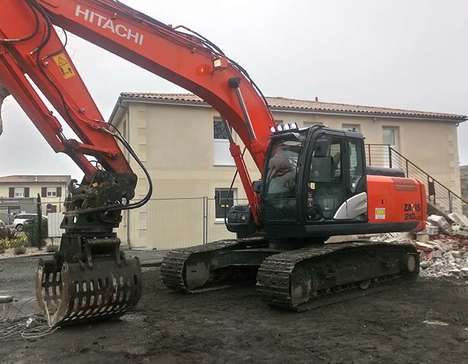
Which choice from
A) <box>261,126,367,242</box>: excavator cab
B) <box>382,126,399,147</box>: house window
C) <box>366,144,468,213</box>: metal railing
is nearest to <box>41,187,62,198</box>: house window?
<box>382,126,399,147</box>: house window

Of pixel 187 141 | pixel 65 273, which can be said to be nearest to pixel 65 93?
pixel 65 273

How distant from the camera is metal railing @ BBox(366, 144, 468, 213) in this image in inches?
810

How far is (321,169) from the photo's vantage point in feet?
26.9

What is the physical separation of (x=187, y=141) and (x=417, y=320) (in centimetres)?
1259

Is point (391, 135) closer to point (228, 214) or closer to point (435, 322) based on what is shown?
point (228, 214)

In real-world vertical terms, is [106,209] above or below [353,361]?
above

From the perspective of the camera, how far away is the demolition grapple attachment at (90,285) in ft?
19.5

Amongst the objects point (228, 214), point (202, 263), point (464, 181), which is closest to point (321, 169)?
point (228, 214)

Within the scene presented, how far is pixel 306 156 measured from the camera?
8055mm

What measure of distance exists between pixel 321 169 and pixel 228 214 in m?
1.93

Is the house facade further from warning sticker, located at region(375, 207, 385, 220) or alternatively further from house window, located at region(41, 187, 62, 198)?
house window, located at region(41, 187, 62, 198)

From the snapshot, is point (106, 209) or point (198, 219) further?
point (198, 219)

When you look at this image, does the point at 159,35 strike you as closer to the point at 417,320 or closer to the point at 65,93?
the point at 65,93

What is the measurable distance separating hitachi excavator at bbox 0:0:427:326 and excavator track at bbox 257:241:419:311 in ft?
0.07
